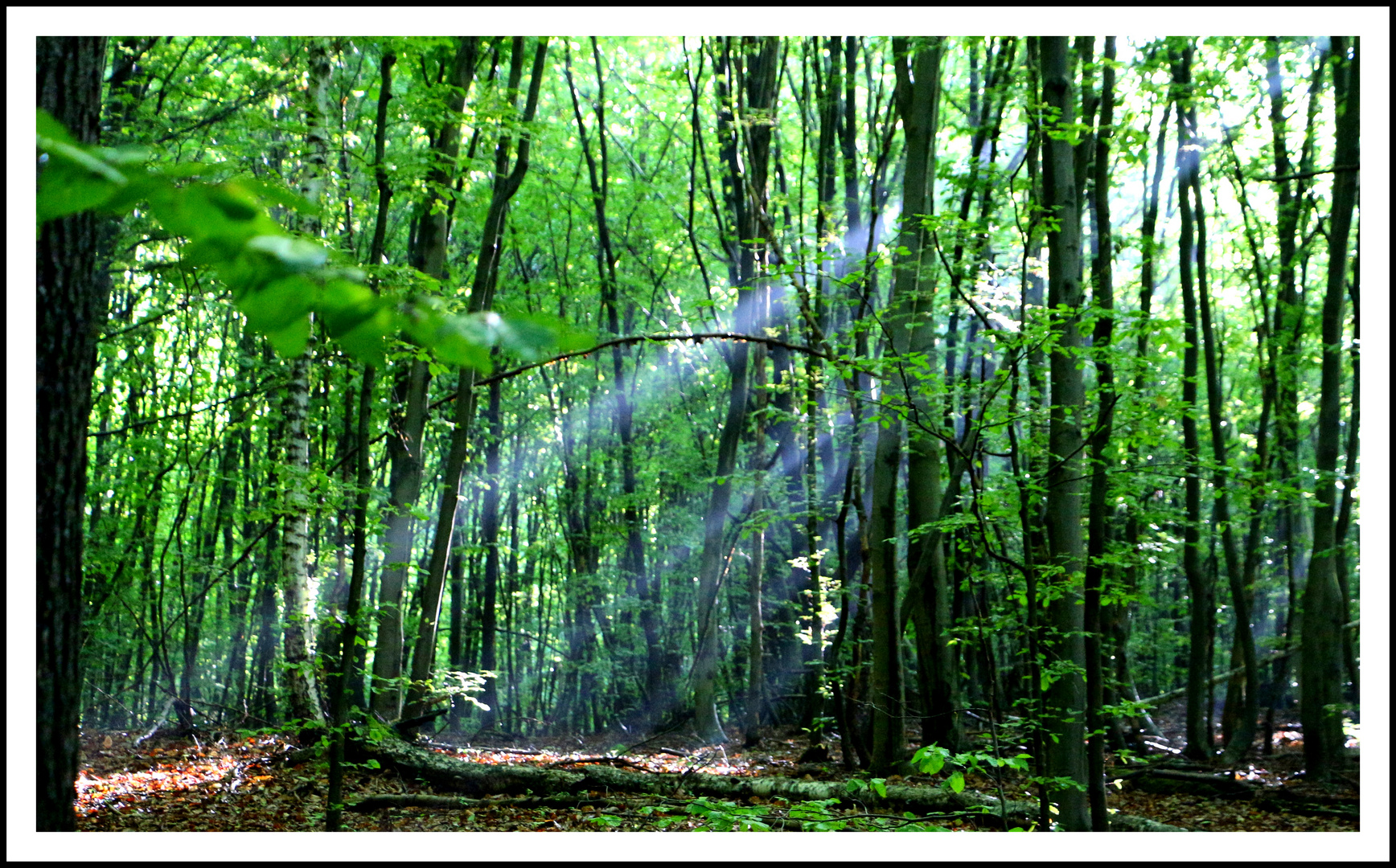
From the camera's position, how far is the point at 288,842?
3.08 metres

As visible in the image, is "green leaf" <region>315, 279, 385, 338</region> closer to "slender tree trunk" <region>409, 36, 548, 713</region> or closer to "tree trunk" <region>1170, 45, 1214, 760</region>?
"slender tree trunk" <region>409, 36, 548, 713</region>

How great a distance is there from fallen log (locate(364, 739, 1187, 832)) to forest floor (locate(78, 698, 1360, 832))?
106 millimetres

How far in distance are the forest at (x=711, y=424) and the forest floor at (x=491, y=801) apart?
57 mm

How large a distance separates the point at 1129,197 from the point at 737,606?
8.87m

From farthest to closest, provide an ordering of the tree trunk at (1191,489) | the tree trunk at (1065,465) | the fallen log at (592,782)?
the tree trunk at (1191,489), the fallen log at (592,782), the tree trunk at (1065,465)

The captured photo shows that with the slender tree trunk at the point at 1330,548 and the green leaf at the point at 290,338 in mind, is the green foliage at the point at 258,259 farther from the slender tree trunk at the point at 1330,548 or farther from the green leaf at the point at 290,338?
the slender tree trunk at the point at 1330,548

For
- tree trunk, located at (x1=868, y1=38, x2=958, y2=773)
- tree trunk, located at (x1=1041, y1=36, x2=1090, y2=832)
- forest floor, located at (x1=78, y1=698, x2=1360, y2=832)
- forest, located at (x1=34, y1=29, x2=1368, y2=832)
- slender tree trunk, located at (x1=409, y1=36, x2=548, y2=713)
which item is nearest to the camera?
forest, located at (x1=34, y1=29, x2=1368, y2=832)

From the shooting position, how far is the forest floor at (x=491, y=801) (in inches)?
175

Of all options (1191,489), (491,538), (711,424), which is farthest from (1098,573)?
(491,538)

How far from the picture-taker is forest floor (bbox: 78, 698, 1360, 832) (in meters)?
4.45

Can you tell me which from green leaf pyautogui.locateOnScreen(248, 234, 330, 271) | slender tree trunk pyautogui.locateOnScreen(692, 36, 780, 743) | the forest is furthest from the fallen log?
green leaf pyautogui.locateOnScreen(248, 234, 330, 271)

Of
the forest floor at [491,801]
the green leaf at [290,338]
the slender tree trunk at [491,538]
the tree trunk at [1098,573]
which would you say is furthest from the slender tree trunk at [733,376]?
Result: the green leaf at [290,338]
